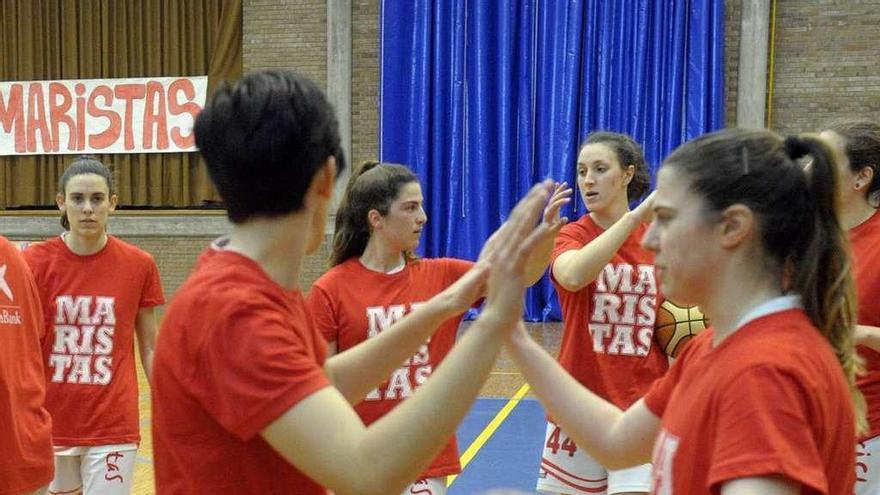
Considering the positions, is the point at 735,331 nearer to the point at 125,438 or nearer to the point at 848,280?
the point at 848,280

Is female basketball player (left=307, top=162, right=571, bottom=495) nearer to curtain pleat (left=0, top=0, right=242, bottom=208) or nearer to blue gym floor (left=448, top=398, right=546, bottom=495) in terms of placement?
blue gym floor (left=448, top=398, right=546, bottom=495)

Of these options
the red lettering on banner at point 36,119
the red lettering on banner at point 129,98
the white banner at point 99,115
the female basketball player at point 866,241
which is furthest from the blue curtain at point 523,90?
the female basketball player at point 866,241

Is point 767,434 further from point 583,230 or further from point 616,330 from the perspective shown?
point 583,230

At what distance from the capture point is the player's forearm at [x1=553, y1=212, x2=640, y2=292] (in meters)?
3.40

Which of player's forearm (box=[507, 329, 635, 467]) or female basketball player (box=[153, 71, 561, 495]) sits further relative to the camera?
player's forearm (box=[507, 329, 635, 467])

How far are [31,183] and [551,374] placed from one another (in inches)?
510

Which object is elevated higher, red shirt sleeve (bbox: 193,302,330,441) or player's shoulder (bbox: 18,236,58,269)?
red shirt sleeve (bbox: 193,302,330,441)

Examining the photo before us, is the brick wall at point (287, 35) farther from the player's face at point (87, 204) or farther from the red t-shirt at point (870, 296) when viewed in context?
the red t-shirt at point (870, 296)

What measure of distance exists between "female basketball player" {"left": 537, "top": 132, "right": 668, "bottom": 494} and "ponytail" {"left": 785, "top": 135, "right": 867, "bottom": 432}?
5.88 ft

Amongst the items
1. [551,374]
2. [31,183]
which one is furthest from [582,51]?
[551,374]

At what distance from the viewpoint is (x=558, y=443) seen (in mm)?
3584

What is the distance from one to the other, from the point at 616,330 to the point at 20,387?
7.09 feet

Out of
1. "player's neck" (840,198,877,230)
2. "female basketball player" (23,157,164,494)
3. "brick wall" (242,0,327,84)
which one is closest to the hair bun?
"player's neck" (840,198,877,230)

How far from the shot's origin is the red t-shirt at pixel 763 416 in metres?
1.31
